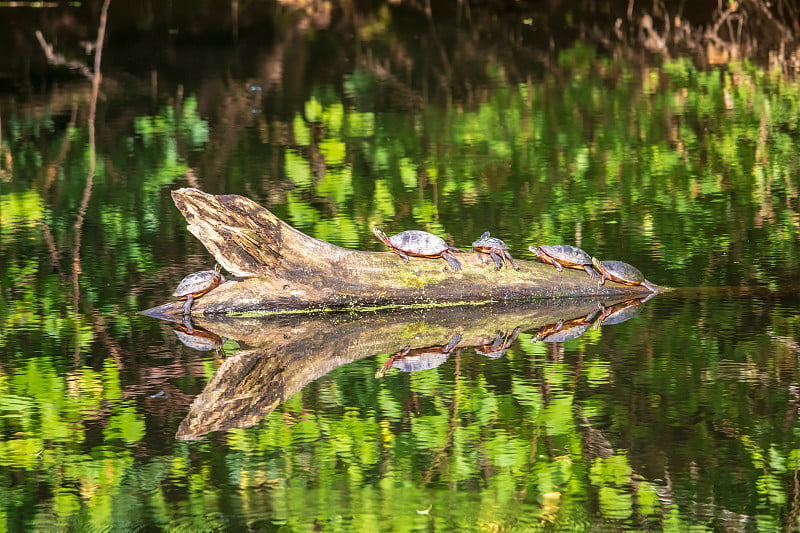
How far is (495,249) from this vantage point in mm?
8125

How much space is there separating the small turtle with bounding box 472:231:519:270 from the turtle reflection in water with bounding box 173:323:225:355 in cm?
179

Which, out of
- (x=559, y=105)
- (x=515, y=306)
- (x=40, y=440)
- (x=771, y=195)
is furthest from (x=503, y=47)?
(x=40, y=440)

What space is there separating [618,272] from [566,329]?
76 cm

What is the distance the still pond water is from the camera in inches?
216

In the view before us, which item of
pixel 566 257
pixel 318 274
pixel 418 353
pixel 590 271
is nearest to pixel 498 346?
pixel 418 353

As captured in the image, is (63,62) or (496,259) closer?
(496,259)

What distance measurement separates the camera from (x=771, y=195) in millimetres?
11484

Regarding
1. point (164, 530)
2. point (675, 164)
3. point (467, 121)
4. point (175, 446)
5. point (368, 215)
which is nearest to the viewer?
point (164, 530)

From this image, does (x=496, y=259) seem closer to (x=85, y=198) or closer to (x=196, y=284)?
(x=196, y=284)

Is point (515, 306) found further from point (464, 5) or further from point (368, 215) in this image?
point (464, 5)

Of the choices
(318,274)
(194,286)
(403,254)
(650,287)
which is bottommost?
(650,287)

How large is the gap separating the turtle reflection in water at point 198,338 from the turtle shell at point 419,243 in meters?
1.32

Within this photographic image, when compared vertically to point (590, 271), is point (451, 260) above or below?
above

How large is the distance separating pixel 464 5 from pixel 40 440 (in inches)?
907
